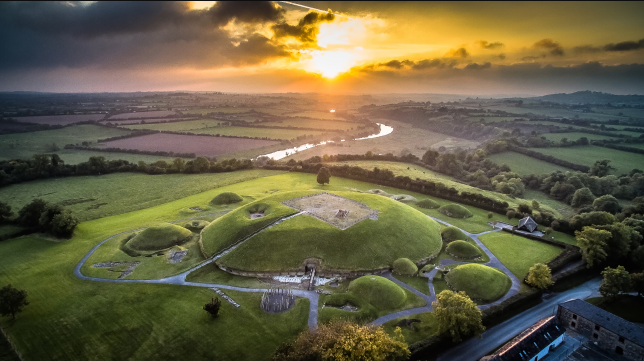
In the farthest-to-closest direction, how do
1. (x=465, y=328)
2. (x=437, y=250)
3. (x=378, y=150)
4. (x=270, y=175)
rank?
(x=378, y=150)
(x=270, y=175)
(x=437, y=250)
(x=465, y=328)

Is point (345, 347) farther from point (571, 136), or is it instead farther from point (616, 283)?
point (571, 136)

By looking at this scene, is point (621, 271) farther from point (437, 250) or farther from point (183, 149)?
point (183, 149)

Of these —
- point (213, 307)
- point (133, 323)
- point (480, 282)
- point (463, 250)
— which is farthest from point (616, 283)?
point (133, 323)

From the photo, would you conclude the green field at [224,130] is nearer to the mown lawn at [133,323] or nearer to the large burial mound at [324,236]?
the large burial mound at [324,236]

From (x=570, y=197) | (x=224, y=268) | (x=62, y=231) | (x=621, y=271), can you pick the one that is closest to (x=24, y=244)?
(x=62, y=231)

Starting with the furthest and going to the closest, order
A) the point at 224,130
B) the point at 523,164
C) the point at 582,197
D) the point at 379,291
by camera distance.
A: the point at 224,130 → the point at 523,164 → the point at 582,197 → the point at 379,291

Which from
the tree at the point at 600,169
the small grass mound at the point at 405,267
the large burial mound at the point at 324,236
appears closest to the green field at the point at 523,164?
the tree at the point at 600,169
